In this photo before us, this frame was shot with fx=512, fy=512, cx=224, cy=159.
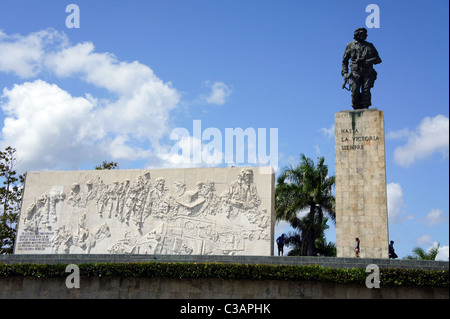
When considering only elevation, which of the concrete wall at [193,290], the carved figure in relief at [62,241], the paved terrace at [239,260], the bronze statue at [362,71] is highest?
the bronze statue at [362,71]

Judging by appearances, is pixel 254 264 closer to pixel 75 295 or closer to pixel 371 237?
pixel 371 237

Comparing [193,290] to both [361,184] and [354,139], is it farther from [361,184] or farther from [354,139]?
[354,139]

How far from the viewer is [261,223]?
15445mm

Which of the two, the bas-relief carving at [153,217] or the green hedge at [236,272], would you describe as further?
the bas-relief carving at [153,217]

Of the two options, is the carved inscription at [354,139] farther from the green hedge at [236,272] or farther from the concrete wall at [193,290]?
the concrete wall at [193,290]

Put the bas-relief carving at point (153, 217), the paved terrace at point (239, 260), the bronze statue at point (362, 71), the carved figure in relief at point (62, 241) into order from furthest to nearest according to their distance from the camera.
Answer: the carved figure in relief at point (62, 241) < the bas-relief carving at point (153, 217) < the bronze statue at point (362, 71) < the paved terrace at point (239, 260)

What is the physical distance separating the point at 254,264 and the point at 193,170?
193 inches

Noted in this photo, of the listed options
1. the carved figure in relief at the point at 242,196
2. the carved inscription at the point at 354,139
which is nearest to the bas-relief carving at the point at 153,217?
the carved figure in relief at the point at 242,196

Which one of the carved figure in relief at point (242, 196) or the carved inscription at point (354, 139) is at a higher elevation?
the carved inscription at point (354, 139)

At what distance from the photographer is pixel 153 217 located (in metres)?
16.4

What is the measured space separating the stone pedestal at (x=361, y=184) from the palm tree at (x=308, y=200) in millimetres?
5545

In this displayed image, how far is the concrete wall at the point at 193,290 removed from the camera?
11.6m

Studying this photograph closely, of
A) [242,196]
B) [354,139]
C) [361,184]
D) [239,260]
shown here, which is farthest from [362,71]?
[239,260]

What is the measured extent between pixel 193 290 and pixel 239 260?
1383mm
